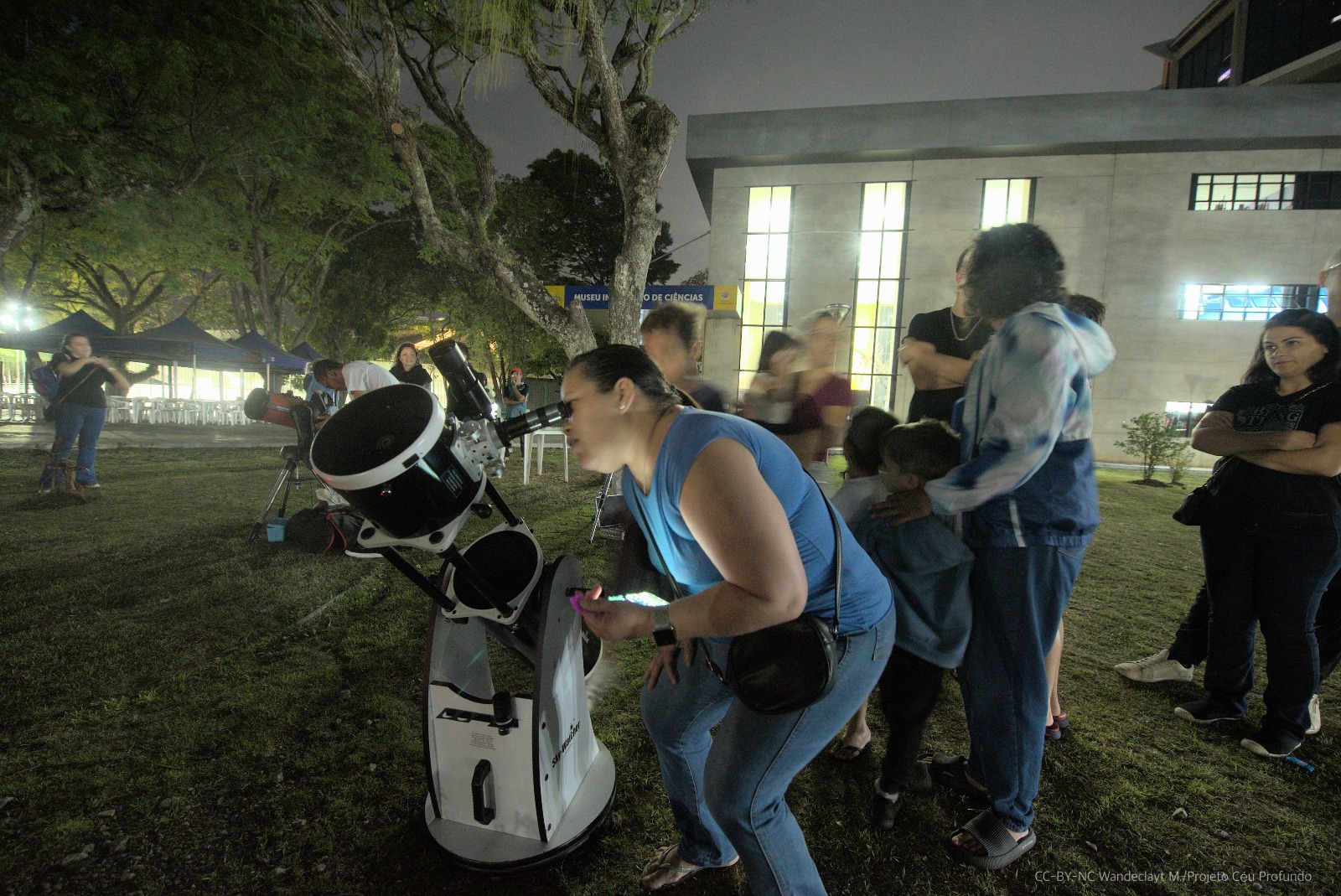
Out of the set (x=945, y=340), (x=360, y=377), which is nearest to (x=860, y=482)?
(x=945, y=340)

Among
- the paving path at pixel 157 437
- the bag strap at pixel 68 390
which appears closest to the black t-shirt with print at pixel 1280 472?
the bag strap at pixel 68 390

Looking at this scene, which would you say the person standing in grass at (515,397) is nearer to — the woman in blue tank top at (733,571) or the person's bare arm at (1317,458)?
the woman in blue tank top at (733,571)

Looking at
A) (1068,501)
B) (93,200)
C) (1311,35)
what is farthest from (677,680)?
(1311,35)

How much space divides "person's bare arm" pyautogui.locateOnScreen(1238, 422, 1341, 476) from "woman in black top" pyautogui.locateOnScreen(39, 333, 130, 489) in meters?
10.7

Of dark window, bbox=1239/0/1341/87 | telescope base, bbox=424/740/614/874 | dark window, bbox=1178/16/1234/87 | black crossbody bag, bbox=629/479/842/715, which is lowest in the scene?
telescope base, bbox=424/740/614/874

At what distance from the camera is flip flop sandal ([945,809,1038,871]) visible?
78.5 inches

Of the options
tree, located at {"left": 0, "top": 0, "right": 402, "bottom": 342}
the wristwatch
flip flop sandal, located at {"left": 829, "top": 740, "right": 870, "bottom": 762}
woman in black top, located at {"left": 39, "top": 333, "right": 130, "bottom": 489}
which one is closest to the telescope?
the wristwatch

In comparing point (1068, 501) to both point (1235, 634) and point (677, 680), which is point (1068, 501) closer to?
point (677, 680)

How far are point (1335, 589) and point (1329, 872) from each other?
5.21 feet

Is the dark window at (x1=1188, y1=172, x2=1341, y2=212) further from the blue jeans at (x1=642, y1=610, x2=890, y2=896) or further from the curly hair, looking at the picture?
the blue jeans at (x1=642, y1=610, x2=890, y2=896)

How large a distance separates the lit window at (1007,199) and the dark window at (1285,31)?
16.7 m

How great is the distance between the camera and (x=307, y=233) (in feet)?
55.8

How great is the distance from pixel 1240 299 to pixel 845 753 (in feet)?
70.0

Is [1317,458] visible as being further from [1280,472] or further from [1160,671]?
[1160,671]
